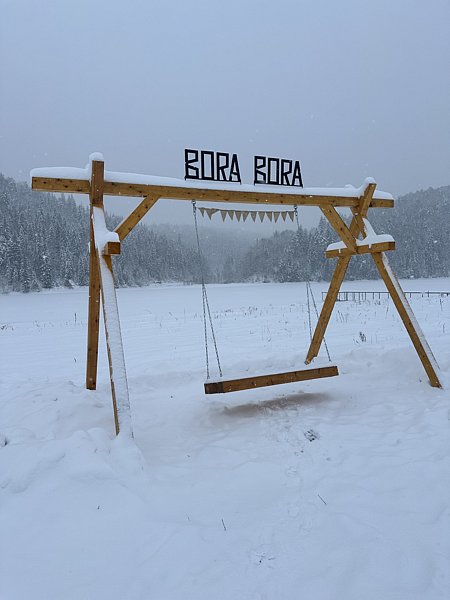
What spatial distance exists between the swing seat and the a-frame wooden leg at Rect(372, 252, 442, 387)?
1.53m

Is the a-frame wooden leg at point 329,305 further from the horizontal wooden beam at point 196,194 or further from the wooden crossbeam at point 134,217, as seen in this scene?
the wooden crossbeam at point 134,217

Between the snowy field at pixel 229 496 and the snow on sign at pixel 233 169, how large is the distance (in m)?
3.30

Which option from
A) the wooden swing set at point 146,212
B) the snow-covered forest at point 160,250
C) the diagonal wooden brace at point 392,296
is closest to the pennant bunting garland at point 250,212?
the wooden swing set at point 146,212

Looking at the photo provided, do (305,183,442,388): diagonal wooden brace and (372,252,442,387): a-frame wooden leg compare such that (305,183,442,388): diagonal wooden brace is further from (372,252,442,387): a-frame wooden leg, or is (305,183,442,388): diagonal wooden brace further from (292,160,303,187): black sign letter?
(292,160,303,187): black sign letter

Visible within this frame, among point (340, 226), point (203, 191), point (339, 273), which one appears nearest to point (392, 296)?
point (339, 273)

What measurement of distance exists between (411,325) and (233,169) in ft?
11.9

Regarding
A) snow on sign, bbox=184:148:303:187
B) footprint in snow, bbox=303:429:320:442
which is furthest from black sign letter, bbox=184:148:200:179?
footprint in snow, bbox=303:429:320:442

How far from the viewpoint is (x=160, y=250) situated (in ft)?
267

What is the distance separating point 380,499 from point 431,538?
0.48 m

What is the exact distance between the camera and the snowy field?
209cm

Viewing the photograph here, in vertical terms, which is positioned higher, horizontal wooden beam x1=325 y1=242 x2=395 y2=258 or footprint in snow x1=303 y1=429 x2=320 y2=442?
horizontal wooden beam x1=325 y1=242 x2=395 y2=258

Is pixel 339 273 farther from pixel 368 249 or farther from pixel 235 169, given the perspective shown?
pixel 235 169

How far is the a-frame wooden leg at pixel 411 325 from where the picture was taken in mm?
5508

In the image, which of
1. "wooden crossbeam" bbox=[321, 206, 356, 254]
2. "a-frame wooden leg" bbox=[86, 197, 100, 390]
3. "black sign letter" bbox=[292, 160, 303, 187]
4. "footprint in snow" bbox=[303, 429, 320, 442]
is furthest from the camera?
"wooden crossbeam" bbox=[321, 206, 356, 254]
